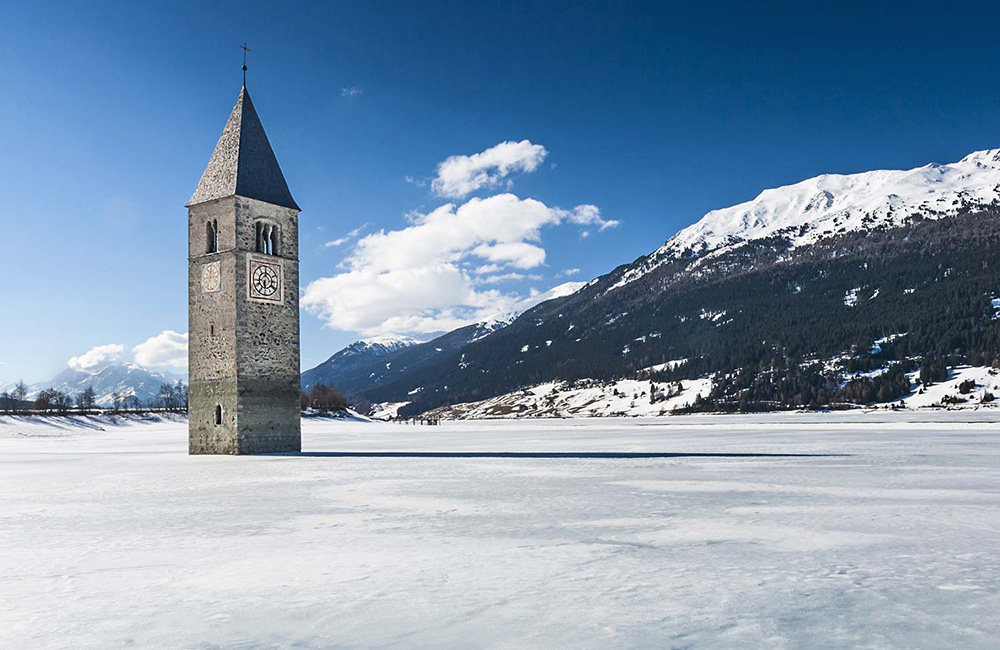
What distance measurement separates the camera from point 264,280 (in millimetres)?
40656

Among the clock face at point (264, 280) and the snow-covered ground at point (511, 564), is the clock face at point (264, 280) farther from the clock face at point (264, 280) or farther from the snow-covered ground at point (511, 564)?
the snow-covered ground at point (511, 564)

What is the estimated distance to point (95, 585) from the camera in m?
9.26

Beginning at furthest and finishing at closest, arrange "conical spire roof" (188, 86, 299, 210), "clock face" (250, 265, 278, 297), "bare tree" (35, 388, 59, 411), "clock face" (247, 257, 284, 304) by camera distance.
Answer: "bare tree" (35, 388, 59, 411) < "conical spire roof" (188, 86, 299, 210) < "clock face" (250, 265, 278, 297) < "clock face" (247, 257, 284, 304)

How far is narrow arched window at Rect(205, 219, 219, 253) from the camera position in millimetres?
41188

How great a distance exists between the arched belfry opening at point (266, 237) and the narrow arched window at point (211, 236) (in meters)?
2.13

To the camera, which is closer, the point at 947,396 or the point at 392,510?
the point at 392,510

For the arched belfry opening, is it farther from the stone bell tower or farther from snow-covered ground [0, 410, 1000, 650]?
snow-covered ground [0, 410, 1000, 650]

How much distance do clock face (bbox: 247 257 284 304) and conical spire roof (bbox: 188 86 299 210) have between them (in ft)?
11.4

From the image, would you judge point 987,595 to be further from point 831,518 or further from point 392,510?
point 392,510

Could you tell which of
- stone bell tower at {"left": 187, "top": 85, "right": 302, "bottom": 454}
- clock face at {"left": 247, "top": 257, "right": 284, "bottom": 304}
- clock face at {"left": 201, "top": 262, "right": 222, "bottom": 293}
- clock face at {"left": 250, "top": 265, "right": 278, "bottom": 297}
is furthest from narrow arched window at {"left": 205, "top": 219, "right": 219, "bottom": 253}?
clock face at {"left": 250, "top": 265, "right": 278, "bottom": 297}

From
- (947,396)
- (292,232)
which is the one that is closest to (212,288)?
(292,232)

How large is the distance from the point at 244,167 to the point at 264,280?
6108 millimetres

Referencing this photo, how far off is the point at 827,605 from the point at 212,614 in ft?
20.1

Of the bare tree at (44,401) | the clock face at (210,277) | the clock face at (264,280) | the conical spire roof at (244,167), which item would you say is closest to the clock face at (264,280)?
the clock face at (264,280)
